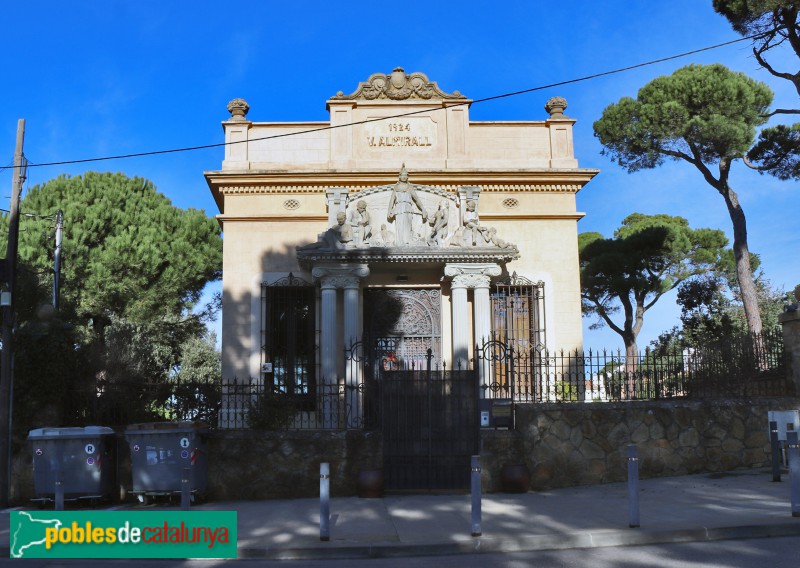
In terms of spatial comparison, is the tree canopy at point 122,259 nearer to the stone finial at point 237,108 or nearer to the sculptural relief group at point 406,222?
the stone finial at point 237,108

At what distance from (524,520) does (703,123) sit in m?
17.4

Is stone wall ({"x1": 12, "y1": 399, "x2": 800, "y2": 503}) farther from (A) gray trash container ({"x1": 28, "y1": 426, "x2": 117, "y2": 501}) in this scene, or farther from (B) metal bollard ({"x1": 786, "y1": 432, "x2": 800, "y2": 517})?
(B) metal bollard ({"x1": 786, "y1": 432, "x2": 800, "y2": 517})

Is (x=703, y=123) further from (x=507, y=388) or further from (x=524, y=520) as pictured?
(x=524, y=520)

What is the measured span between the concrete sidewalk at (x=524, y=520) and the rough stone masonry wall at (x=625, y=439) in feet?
1.10

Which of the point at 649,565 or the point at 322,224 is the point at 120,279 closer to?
the point at 322,224

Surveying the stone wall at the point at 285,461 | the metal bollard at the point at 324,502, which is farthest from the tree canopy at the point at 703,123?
the metal bollard at the point at 324,502

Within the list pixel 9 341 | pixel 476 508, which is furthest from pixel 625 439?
pixel 9 341

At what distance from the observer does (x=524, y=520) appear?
8984 mm

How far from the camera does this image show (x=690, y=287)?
31.3 m

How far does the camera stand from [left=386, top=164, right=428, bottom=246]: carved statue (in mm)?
17125

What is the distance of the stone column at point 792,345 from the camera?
42.0 ft

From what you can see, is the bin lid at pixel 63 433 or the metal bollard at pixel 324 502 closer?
the metal bollard at pixel 324 502

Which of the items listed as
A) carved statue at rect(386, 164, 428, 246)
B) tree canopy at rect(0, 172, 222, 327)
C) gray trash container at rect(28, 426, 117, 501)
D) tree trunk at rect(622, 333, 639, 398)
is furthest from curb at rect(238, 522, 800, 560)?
tree canopy at rect(0, 172, 222, 327)

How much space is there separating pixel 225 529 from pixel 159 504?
5368mm
